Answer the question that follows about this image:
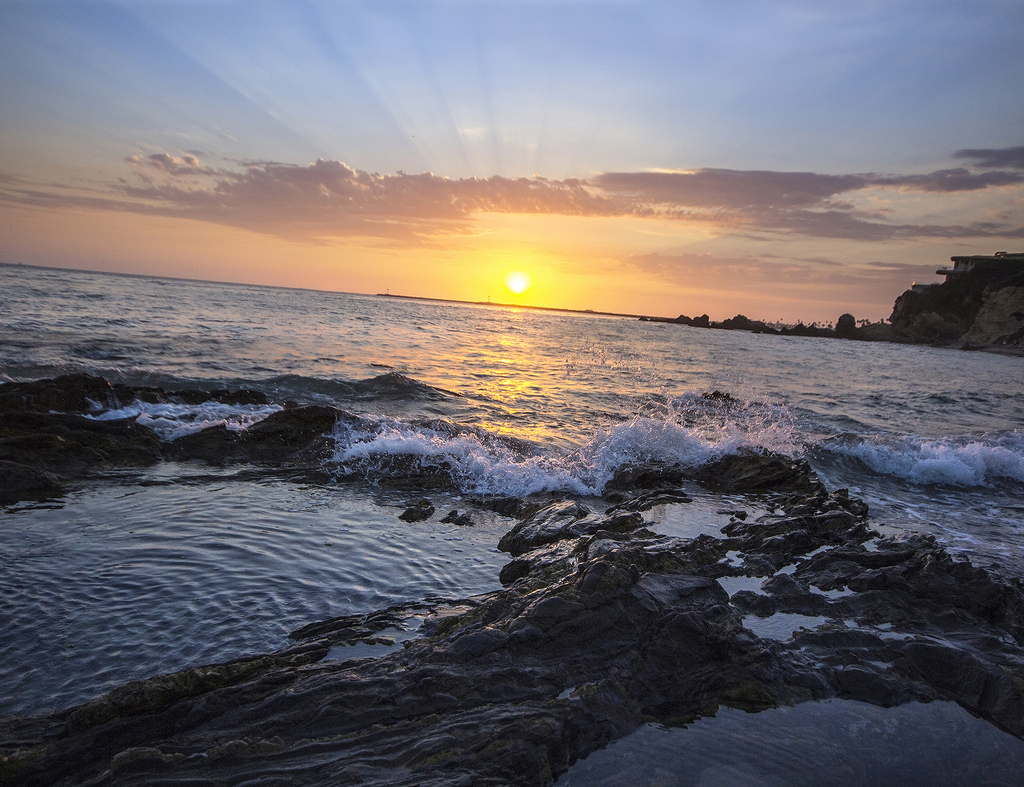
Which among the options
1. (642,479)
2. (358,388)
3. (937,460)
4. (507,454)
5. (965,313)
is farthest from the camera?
(965,313)

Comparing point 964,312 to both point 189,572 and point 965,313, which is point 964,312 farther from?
point 189,572

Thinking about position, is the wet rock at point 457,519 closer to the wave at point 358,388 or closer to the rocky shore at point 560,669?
the rocky shore at point 560,669

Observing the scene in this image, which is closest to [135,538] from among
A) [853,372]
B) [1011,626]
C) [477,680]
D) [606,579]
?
[477,680]

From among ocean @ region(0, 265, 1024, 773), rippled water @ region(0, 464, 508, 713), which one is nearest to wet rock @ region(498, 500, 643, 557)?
rippled water @ region(0, 464, 508, 713)

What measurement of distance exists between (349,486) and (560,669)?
533 centimetres

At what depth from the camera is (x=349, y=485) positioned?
8.09m

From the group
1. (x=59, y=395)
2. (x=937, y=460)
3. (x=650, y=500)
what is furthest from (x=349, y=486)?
(x=937, y=460)

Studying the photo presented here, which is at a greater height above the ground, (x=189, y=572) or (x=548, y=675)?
(x=548, y=675)

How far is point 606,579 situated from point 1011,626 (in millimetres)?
3400

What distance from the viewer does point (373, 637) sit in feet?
13.3

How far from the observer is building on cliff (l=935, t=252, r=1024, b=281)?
86.2 metres

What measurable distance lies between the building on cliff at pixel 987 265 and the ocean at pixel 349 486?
86960mm

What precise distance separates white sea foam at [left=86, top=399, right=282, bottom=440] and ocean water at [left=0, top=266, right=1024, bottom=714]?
7 centimetres

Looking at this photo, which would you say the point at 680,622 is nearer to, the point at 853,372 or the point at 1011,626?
the point at 1011,626
